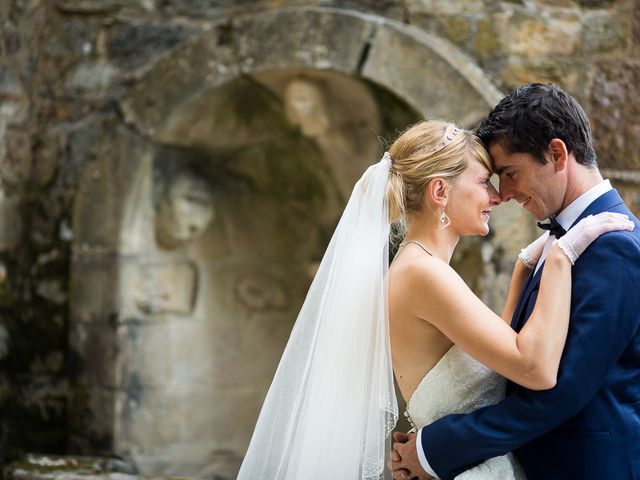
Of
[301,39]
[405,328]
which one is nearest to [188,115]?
[301,39]

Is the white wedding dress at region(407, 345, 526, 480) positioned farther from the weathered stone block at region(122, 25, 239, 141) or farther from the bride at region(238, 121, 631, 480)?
the weathered stone block at region(122, 25, 239, 141)

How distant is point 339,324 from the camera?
254cm

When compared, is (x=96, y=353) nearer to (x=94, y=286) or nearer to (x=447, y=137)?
(x=94, y=286)

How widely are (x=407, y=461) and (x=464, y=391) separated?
22 centimetres

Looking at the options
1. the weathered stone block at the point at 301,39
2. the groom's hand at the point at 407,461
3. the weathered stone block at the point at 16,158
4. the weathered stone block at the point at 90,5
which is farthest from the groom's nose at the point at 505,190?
the weathered stone block at the point at 16,158

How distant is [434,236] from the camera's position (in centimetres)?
245

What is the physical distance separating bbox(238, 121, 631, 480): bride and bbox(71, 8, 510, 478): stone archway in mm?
1474

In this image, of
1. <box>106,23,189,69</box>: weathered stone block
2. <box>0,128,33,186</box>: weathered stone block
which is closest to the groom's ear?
<box>106,23,189,69</box>: weathered stone block

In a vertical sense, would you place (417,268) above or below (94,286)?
above

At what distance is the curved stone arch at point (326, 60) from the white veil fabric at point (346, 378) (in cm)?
147

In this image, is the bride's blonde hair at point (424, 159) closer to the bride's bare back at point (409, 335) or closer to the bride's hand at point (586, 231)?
the bride's bare back at point (409, 335)

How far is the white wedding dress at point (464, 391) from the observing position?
235 cm

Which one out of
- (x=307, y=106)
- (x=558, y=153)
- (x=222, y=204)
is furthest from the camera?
(x=222, y=204)

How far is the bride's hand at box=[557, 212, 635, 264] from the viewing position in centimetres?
222
